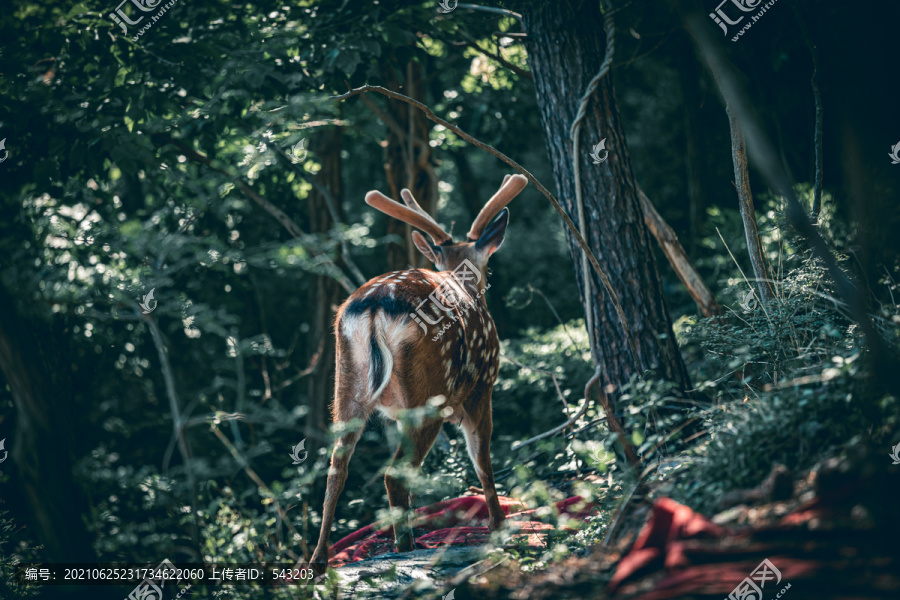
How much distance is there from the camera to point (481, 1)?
5812mm

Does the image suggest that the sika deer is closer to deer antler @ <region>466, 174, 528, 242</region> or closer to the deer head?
the deer head

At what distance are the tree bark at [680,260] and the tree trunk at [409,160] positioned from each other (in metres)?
2.32

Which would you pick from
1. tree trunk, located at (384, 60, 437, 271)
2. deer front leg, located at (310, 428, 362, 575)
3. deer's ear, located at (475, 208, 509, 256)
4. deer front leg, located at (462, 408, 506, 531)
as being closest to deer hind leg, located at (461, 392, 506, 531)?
deer front leg, located at (462, 408, 506, 531)

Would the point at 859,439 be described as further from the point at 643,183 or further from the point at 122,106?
the point at 643,183

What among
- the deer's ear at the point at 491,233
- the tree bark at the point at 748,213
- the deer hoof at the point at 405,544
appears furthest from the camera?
the deer's ear at the point at 491,233

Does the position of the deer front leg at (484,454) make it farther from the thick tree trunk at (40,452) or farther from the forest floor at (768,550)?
the thick tree trunk at (40,452)

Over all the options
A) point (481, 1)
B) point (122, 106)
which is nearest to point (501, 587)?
point (122, 106)

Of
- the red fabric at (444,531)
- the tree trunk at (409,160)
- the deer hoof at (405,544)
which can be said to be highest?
the tree trunk at (409,160)

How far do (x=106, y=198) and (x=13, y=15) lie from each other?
180cm

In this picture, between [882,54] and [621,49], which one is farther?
[621,49]

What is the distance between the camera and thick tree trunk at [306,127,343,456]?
6824 millimetres

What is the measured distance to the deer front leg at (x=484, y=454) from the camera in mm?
4027

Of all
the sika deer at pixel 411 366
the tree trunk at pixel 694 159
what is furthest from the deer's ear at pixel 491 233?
the tree trunk at pixel 694 159

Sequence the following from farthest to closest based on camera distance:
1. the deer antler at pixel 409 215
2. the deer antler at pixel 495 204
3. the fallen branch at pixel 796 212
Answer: the deer antler at pixel 495 204
the deer antler at pixel 409 215
the fallen branch at pixel 796 212
